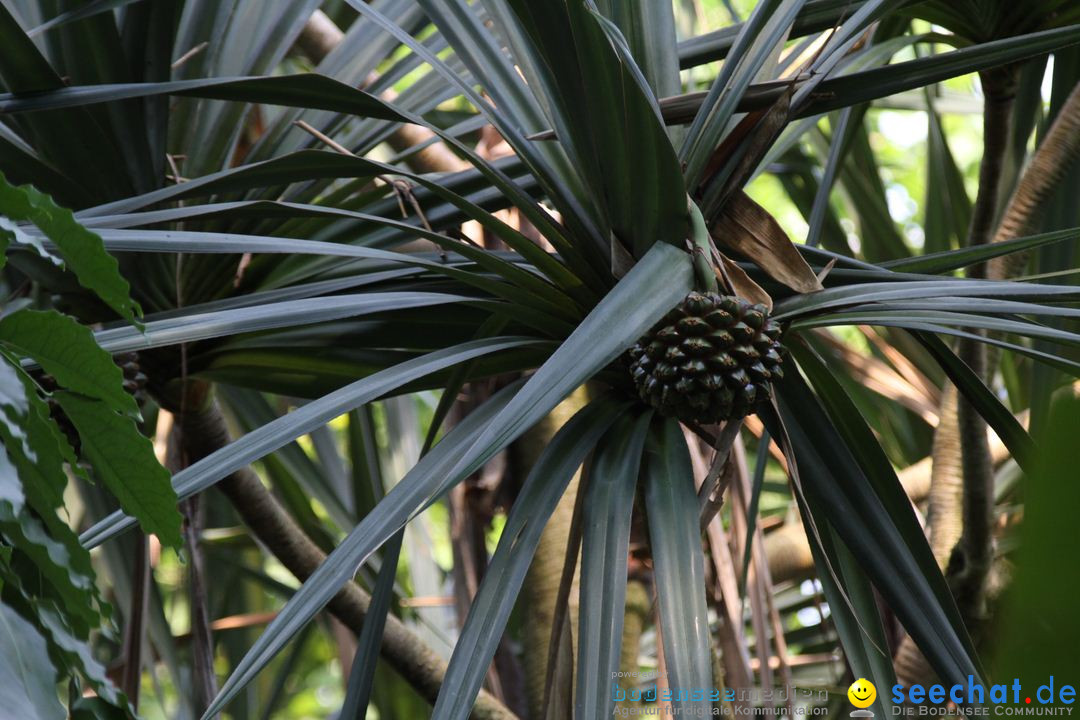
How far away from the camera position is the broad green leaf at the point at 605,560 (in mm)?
677

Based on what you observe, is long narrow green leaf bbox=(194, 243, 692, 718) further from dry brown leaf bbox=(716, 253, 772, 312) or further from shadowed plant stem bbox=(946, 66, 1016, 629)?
shadowed plant stem bbox=(946, 66, 1016, 629)

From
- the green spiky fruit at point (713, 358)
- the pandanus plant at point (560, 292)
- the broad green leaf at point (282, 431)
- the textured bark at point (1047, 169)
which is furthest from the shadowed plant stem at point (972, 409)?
the broad green leaf at point (282, 431)

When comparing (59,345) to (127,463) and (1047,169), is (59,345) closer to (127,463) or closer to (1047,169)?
(127,463)

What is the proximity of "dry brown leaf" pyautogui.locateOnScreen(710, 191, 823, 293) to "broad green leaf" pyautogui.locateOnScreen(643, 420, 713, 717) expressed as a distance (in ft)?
0.50

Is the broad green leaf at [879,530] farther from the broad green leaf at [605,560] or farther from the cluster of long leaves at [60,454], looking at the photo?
the cluster of long leaves at [60,454]

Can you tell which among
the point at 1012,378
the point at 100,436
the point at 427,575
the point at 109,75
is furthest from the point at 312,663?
the point at 100,436

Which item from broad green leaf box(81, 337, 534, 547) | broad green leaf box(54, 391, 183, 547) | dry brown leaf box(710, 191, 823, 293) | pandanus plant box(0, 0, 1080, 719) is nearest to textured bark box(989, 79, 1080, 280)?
pandanus plant box(0, 0, 1080, 719)

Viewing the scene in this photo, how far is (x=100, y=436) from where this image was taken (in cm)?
51

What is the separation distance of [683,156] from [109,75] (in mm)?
Result: 573

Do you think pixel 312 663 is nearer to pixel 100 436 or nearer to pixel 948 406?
pixel 948 406

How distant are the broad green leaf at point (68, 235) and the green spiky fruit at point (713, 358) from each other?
40 centimetres

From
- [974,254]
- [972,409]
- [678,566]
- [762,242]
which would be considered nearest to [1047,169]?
[972,409]

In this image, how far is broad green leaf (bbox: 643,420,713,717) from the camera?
677 millimetres

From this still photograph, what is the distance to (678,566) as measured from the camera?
73 centimetres
